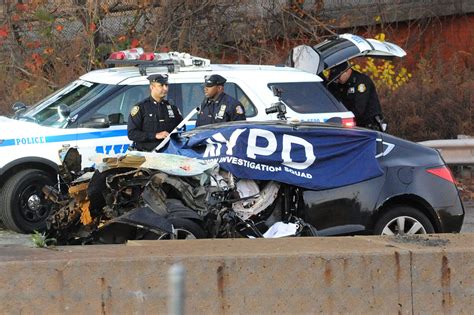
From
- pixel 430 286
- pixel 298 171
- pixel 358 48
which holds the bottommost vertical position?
pixel 430 286

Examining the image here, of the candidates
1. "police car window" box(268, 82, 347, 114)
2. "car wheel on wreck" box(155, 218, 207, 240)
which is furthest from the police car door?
"car wheel on wreck" box(155, 218, 207, 240)

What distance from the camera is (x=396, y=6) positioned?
16.6 meters

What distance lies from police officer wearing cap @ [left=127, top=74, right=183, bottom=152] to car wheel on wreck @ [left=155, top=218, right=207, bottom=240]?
2.69 m

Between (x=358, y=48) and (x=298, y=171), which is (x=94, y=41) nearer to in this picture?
(x=358, y=48)

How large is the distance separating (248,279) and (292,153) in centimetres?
219

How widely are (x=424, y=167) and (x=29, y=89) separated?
340 inches

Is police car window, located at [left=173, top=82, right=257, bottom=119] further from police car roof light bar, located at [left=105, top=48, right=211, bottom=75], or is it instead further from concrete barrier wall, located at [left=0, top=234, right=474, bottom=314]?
concrete barrier wall, located at [left=0, top=234, right=474, bottom=314]

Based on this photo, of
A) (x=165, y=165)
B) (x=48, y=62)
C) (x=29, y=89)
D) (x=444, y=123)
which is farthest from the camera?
(x=48, y=62)

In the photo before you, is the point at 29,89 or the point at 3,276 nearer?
the point at 3,276

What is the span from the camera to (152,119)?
8.52 metres

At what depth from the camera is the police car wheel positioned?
28.4 feet

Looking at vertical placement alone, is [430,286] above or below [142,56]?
below

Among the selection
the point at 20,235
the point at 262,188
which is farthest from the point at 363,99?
the point at 20,235

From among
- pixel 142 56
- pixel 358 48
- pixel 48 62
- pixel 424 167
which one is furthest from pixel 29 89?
pixel 424 167
